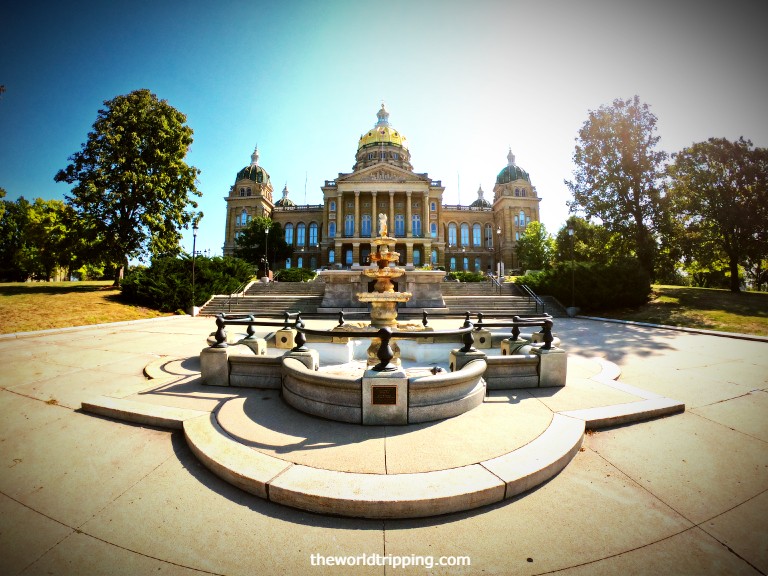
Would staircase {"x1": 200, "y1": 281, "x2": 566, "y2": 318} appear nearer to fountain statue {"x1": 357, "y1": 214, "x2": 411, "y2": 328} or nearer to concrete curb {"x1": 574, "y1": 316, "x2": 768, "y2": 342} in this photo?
concrete curb {"x1": 574, "y1": 316, "x2": 768, "y2": 342}

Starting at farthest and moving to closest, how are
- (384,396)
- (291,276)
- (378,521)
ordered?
1. (291,276)
2. (384,396)
3. (378,521)

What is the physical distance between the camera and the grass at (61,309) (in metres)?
13.3

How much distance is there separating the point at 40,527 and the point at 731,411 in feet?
27.4

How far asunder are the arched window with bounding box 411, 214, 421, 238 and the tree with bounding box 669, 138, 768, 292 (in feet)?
119

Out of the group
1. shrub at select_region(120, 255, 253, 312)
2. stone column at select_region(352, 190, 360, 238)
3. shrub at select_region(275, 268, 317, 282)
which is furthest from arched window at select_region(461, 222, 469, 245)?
shrub at select_region(120, 255, 253, 312)

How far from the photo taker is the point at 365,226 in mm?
56156

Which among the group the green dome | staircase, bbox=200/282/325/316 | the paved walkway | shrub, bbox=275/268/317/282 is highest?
the green dome

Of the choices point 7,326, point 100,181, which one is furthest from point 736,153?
point 100,181

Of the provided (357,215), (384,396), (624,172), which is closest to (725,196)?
(624,172)

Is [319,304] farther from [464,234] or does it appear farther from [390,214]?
[464,234]

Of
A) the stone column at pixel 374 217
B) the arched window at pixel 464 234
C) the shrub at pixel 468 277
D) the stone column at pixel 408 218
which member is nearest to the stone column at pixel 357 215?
the stone column at pixel 374 217

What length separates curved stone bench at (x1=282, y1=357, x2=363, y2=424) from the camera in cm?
399

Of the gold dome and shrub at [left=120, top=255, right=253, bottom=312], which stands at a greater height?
the gold dome

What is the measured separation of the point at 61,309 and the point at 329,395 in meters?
19.5
